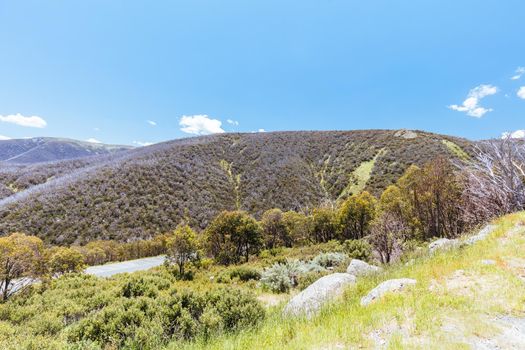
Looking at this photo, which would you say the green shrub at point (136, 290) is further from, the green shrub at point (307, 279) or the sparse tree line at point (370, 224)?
the green shrub at point (307, 279)

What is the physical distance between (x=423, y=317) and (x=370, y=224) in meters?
18.1

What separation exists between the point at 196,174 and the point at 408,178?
43557 mm

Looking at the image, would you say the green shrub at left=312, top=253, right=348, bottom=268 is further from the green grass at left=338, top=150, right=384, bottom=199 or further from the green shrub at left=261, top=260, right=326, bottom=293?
the green grass at left=338, top=150, right=384, bottom=199

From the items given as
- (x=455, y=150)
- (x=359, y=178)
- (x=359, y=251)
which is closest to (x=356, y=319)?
Result: (x=359, y=251)

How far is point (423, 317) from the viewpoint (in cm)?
357

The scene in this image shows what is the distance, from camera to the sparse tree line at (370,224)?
10.7 meters

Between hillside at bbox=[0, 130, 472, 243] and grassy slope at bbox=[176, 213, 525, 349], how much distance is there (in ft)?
130

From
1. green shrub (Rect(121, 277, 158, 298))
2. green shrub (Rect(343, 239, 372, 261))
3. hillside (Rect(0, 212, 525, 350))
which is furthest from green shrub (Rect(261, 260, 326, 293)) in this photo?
hillside (Rect(0, 212, 525, 350))

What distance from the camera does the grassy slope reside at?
10.4 feet

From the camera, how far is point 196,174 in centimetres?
5509

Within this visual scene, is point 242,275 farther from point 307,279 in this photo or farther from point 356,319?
point 356,319

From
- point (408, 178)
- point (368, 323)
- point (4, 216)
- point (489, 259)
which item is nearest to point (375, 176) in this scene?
point (408, 178)

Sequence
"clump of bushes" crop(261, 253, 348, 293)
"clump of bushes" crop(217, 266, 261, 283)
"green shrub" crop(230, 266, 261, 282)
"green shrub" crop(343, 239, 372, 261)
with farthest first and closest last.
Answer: "green shrub" crop(343, 239, 372, 261), "green shrub" crop(230, 266, 261, 282), "clump of bushes" crop(217, 266, 261, 283), "clump of bushes" crop(261, 253, 348, 293)

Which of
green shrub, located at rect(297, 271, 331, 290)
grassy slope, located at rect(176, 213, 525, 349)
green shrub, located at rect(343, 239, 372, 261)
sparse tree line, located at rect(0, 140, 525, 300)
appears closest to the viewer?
grassy slope, located at rect(176, 213, 525, 349)
